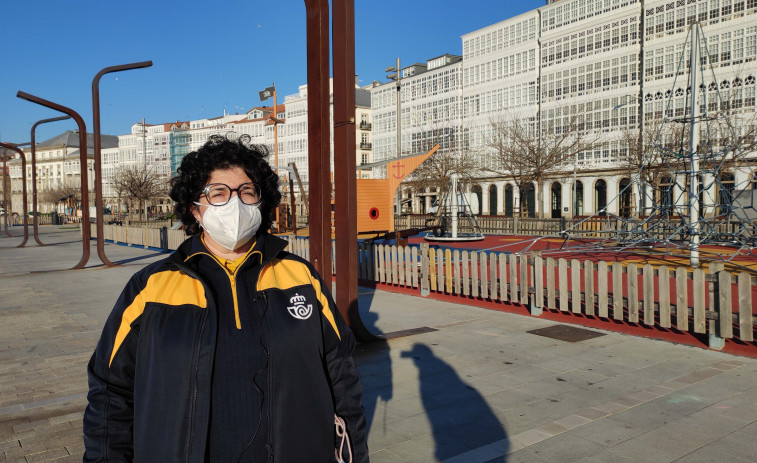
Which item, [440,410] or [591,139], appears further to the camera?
[591,139]

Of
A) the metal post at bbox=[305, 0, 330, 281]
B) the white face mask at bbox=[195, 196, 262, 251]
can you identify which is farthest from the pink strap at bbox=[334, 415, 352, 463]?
the metal post at bbox=[305, 0, 330, 281]

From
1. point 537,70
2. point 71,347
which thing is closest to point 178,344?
point 71,347

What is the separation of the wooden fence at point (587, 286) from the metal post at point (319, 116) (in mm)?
3682

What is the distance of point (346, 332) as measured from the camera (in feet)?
8.09

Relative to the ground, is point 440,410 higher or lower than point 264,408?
lower

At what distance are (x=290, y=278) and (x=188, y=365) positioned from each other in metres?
0.50

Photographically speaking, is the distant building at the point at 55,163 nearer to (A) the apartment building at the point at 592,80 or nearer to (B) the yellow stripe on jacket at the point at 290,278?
(A) the apartment building at the point at 592,80

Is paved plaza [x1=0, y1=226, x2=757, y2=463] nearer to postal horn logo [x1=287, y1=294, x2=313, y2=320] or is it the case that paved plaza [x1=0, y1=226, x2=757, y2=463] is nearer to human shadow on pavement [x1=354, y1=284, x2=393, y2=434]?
human shadow on pavement [x1=354, y1=284, x2=393, y2=434]

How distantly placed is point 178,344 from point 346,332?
2.37 ft

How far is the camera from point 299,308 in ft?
7.27

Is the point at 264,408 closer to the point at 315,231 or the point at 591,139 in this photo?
the point at 315,231

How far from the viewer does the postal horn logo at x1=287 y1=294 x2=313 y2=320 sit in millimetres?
2193

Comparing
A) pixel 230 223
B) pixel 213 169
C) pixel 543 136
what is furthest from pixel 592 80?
pixel 230 223

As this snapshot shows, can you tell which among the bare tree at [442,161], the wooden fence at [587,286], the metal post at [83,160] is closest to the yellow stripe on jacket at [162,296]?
the wooden fence at [587,286]
